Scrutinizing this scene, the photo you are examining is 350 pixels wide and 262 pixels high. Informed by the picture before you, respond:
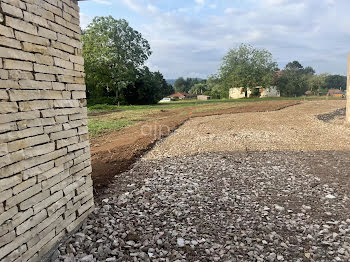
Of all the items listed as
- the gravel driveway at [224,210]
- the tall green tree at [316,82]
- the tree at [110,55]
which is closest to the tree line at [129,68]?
the tree at [110,55]

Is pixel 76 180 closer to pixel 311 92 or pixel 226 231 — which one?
pixel 226 231

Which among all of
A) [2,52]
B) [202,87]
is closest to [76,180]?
[2,52]

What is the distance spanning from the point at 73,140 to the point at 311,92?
59125mm

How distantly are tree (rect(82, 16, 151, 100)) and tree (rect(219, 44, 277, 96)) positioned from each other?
46.7 ft

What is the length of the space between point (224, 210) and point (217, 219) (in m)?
0.36

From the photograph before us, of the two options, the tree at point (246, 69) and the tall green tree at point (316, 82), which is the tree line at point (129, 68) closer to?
the tree at point (246, 69)

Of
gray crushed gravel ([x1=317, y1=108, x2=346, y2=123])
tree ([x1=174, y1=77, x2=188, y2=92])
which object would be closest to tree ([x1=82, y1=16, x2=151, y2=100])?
gray crushed gravel ([x1=317, y1=108, x2=346, y2=123])

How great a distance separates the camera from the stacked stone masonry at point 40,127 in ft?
7.89

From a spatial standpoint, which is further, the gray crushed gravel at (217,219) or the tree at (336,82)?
the tree at (336,82)

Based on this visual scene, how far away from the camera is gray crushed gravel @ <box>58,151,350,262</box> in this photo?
10.5 feet

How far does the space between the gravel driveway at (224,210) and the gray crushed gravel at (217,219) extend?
1 centimetres

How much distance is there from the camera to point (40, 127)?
2828mm

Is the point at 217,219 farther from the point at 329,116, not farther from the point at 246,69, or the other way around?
the point at 246,69

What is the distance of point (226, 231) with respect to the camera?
374cm
